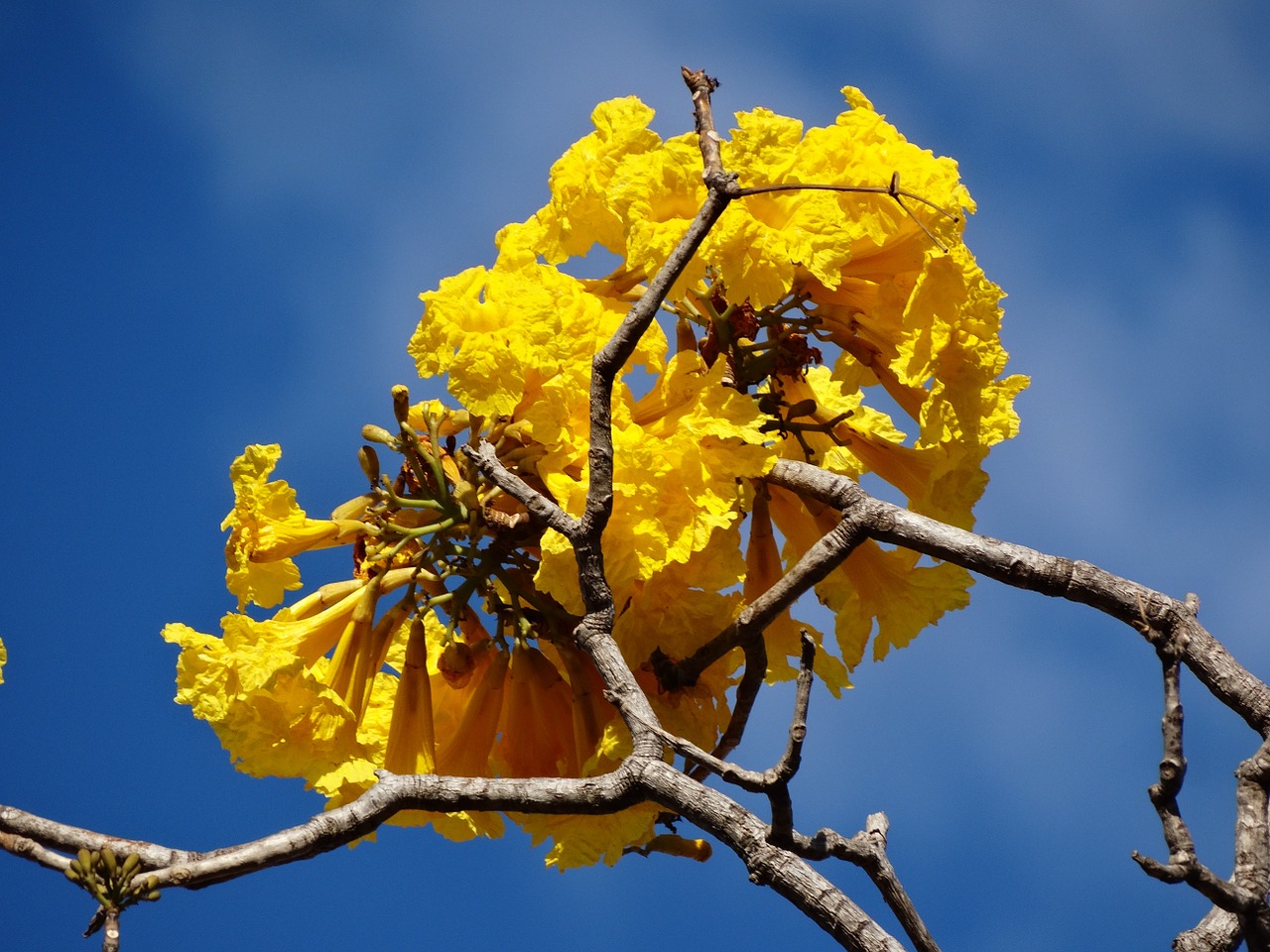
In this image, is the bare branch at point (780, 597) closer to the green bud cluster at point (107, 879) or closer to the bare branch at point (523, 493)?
the bare branch at point (523, 493)

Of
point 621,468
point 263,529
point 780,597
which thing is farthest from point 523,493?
point 263,529

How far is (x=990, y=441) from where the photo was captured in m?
4.99

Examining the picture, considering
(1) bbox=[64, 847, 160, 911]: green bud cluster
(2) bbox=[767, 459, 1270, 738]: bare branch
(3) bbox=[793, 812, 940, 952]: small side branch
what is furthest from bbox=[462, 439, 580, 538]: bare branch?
(1) bbox=[64, 847, 160, 911]: green bud cluster

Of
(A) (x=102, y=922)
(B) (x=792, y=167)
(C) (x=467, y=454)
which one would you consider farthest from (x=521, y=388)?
(A) (x=102, y=922)

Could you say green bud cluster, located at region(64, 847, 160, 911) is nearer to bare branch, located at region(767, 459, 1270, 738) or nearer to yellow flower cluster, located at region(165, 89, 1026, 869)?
yellow flower cluster, located at region(165, 89, 1026, 869)

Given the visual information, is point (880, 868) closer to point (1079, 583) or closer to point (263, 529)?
point (1079, 583)

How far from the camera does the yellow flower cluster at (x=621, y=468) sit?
4.55m

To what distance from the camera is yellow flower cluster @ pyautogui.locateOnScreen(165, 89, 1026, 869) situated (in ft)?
14.9

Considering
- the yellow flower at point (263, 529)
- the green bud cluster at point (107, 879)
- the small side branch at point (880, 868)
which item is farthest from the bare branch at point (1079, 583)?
the green bud cluster at point (107, 879)

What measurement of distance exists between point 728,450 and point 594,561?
626 millimetres

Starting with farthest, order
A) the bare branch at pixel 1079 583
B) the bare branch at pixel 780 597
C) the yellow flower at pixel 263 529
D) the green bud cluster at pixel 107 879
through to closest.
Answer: the yellow flower at pixel 263 529, the bare branch at pixel 780 597, the bare branch at pixel 1079 583, the green bud cluster at pixel 107 879

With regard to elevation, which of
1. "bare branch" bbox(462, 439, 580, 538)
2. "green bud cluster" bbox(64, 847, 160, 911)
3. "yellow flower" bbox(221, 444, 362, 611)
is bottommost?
"green bud cluster" bbox(64, 847, 160, 911)

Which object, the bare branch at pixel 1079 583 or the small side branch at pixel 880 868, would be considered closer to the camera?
the small side branch at pixel 880 868

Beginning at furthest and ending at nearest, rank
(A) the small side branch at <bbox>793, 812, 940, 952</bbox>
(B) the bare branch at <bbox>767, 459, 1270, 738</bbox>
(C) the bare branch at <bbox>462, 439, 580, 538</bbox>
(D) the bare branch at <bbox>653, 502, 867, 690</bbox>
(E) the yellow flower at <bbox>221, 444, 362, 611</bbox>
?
(E) the yellow flower at <bbox>221, 444, 362, 611</bbox> < (D) the bare branch at <bbox>653, 502, 867, 690</bbox> < (C) the bare branch at <bbox>462, 439, 580, 538</bbox> < (B) the bare branch at <bbox>767, 459, 1270, 738</bbox> < (A) the small side branch at <bbox>793, 812, 940, 952</bbox>
